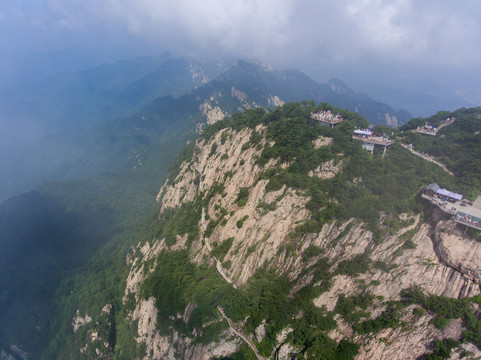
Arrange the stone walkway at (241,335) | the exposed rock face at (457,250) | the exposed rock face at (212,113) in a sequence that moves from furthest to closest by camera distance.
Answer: the exposed rock face at (212,113), the stone walkway at (241,335), the exposed rock face at (457,250)

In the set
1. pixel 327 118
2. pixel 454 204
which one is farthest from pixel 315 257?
pixel 327 118

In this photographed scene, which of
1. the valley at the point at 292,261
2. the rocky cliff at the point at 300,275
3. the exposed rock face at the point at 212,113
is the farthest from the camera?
the exposed rock face at the point at 212,113

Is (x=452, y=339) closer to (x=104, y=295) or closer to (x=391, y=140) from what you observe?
(x=391, y=140)

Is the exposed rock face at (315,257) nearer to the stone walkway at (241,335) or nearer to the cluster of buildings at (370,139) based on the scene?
the stone walkway at (241,335)

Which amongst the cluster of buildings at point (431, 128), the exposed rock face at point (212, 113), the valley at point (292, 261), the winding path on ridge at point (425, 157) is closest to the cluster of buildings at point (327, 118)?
the valley at point (292, 261)

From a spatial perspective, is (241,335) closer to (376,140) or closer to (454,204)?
(454,204)

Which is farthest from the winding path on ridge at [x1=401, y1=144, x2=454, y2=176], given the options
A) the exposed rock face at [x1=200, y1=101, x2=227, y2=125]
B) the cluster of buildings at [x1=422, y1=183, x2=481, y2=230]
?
the exposed rock face at [x1=200, y1=101, x2=227, y2=125]

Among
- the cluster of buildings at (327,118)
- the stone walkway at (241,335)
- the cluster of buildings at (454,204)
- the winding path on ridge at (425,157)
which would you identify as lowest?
the stone walkway at (241,335)

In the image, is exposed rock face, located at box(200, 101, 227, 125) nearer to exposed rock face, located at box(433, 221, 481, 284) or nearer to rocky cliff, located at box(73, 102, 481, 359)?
rocky cliff, located at box(73, 102, 481, 359)
